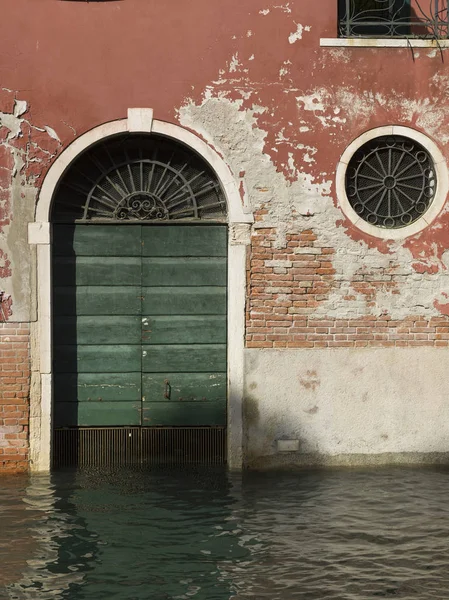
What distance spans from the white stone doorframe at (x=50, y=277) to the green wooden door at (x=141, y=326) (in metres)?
0.22

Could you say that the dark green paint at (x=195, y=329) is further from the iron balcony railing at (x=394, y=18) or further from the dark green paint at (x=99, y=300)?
the iron balcony railing at (x=394, y=18)

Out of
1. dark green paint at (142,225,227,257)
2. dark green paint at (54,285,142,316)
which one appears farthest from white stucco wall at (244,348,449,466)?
dark green paint at (54,285,142,316)

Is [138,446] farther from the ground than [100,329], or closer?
closer

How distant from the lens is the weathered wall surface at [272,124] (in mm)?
8641

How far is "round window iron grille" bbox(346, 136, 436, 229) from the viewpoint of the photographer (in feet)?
29.3

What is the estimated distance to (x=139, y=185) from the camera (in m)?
9.00

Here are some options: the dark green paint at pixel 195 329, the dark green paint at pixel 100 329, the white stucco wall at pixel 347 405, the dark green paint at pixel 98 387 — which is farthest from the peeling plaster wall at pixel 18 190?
the white stucco wall at pixel 347 405

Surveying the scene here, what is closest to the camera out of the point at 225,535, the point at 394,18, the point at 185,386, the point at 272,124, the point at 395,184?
the point at 225,535

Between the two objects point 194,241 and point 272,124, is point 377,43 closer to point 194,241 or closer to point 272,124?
point 272,124

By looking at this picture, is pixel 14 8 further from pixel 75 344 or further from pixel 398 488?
pixel 398 488

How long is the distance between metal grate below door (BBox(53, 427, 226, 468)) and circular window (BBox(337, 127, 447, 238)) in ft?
7.90

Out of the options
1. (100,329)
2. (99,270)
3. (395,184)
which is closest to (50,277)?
(99,270)

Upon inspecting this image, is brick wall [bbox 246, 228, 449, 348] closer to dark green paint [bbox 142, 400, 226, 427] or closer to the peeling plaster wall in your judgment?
dark green paint [bbox 142, 400, 226, 427]

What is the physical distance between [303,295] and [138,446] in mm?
2034
